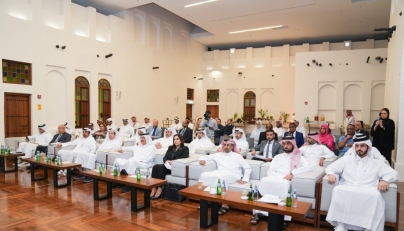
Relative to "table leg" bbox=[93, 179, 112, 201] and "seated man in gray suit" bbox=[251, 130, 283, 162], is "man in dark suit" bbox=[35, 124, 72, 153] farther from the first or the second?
"seated man in gray suit" bbox=[251, 130, 283, 162]

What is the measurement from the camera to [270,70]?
16.8 metres

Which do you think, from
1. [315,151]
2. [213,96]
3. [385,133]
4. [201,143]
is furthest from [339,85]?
[315,151]

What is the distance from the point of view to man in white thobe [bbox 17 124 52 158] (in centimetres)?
844

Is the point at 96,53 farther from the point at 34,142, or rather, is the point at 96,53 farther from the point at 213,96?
the point at 213,96

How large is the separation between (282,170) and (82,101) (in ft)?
31.9

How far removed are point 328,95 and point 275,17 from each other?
4474mm

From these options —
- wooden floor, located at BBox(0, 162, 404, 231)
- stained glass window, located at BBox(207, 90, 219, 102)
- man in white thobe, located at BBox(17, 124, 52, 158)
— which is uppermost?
stained glass window, located at BBox(207, 90, 219, 102)

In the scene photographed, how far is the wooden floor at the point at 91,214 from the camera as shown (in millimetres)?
3836

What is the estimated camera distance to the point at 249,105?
17453 mm

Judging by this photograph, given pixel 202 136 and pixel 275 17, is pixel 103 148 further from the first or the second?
pixel 275 17

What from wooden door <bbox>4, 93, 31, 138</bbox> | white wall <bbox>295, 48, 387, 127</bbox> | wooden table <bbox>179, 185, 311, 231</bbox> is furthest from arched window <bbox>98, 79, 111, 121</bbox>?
wooden table <bbox>179, 185, 311, 231</bbox>

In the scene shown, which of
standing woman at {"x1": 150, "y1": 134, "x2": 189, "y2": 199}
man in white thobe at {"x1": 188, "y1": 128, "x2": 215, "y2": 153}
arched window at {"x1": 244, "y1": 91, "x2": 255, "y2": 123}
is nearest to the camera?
standing woman at {"x1": 150, "y1": 134, "x2": 189, "y2": 199}

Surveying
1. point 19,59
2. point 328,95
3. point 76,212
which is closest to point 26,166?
point 19,59

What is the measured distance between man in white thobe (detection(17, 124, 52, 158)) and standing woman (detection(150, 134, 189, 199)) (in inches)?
204
